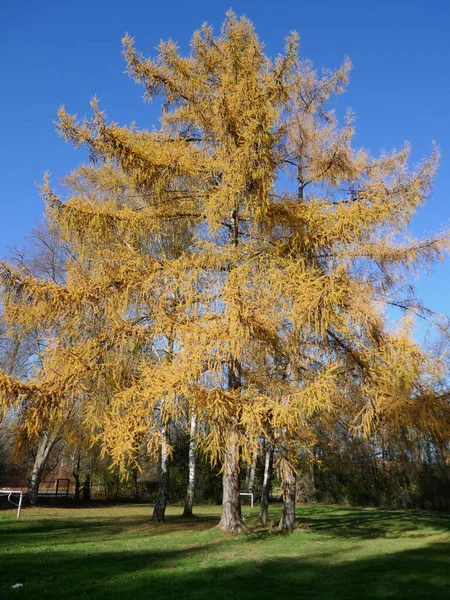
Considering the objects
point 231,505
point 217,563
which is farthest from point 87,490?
point 217,563

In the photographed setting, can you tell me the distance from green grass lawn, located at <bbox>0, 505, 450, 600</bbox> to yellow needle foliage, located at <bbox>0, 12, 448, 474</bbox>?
1.39m

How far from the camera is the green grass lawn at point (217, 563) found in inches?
182

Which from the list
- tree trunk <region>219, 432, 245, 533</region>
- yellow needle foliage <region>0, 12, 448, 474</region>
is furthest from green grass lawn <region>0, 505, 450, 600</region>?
yellow needle foliage <region>0, 12, 448, 474</region>

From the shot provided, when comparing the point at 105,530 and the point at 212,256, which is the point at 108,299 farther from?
the point at 105,530

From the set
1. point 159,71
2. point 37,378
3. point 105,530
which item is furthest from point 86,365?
point 159,71

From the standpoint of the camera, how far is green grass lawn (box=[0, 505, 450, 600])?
4625 mm

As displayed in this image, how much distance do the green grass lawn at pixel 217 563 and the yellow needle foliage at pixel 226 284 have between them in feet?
4.55

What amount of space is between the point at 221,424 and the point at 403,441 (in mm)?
3119

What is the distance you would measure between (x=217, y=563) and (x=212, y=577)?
2.77 feet

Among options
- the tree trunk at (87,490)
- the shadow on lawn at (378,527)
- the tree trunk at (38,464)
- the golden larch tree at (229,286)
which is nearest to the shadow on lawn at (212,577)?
the golden larch tree at (229,286)

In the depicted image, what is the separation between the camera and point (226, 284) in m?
7.10

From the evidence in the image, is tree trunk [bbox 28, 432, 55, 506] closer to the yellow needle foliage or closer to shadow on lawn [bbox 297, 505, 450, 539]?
shadow on lawn [bbox 297, 505, 450, 539]

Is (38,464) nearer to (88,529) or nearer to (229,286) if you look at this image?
(88,529)

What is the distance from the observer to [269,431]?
7105 mm
